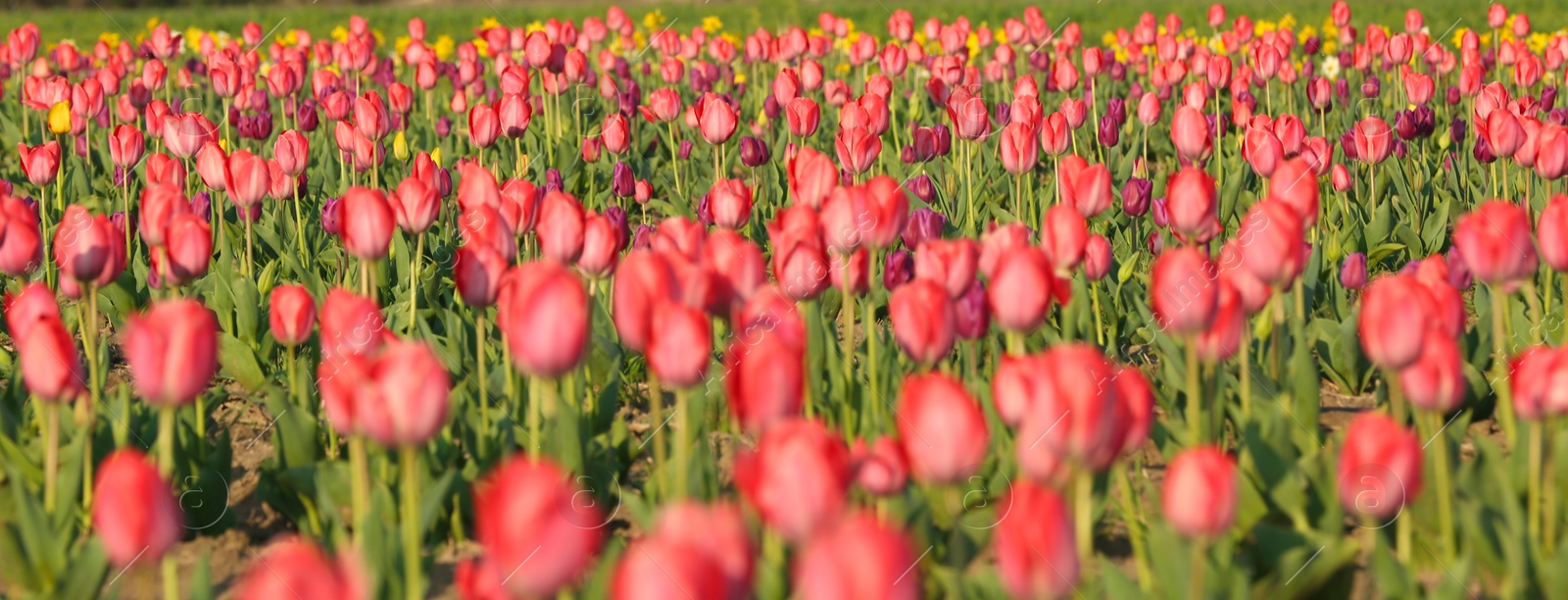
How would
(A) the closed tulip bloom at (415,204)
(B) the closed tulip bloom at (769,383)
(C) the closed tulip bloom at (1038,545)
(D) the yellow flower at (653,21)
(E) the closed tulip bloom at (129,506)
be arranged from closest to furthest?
(C) the closed tulip bloom at (1038,545), (E) the closed tulip bloom at (129,506), (B) the closed tulip bloom at (769,383), (A) the closed tulip bloom at (415,204), (D) the yellow flower at (653,21)

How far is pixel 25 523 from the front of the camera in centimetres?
229

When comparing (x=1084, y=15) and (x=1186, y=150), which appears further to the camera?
(x=1084, y=15)

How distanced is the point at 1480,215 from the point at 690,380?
1.59m

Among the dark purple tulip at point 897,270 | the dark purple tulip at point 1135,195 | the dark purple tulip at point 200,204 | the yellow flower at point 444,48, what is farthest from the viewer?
the yellow flower at point 444,48

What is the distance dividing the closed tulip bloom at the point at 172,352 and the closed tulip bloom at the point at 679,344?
654 millimetres

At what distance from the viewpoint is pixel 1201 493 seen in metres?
1.74

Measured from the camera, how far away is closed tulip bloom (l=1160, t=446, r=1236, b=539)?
5.69 feet

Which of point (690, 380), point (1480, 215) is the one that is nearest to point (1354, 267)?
point (1480, 215)

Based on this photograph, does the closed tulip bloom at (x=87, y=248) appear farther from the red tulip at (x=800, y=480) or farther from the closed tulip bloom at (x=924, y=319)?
the red tulip at (x=800, y=480)

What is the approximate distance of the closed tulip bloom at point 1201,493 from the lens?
1735mm

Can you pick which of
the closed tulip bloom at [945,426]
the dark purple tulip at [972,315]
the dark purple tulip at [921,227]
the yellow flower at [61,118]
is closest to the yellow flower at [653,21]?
the yellow flower at [61,118]

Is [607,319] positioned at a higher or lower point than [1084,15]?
higher

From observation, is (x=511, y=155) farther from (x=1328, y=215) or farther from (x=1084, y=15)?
(x=1084, y=15)

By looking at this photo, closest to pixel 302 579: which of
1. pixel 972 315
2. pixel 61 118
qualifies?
pixel 972 315
